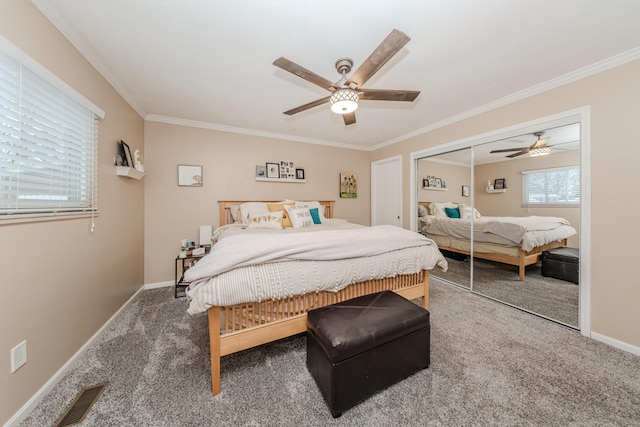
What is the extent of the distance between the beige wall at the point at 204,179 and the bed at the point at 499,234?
227cm

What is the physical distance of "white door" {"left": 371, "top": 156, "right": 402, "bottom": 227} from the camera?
4.05m

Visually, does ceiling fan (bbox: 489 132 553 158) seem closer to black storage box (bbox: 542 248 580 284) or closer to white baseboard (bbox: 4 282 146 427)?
black storage box (bbox: 542 248 580 284)

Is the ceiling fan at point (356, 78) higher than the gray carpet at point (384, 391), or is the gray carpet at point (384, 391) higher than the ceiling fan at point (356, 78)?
the ceiling fan at point (356, 78)

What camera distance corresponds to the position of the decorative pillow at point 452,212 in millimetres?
3163

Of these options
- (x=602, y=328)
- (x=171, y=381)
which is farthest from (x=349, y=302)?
(x=602, y=328)

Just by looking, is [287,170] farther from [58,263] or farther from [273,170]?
[58,263]

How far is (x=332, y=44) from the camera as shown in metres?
1.72

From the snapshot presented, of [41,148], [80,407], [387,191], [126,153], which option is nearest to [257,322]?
[80,407]

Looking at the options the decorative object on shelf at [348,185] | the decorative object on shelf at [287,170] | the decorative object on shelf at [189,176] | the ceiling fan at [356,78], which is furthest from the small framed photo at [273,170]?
the ceiling fan at [356,78]

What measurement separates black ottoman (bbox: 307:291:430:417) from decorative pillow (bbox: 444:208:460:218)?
2.17 metres

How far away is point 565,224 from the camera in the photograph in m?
2.24

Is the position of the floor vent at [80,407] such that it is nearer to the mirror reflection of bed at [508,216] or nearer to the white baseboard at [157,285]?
the white baseboard at [157,285]

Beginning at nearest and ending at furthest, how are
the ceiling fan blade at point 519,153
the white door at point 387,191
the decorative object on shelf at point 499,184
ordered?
1. the ceiling fan blade at point 519,153
2. the decorative object on shelf at point 499,184
3. the white door at point 387,191

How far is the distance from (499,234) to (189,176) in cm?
431
